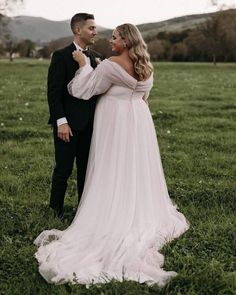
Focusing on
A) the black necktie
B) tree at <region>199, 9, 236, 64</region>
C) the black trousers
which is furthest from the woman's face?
tree at <region>199, 9, 236, 64</region>

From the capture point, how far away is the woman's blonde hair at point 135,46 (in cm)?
612

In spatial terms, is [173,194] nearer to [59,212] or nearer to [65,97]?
[59,212]

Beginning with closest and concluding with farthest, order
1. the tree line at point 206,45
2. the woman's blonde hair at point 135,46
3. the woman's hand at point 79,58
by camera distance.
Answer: the woman's blonde hair at point 135,46
the woman's hand at point 79,58
the tree line at point 206,45

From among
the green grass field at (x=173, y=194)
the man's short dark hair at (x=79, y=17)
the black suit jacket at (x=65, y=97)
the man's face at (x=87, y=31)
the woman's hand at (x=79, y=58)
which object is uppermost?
the man's short dark hair at (x=79, y=17)

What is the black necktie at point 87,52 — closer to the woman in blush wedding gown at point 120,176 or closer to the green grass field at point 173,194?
the woman in blush wedding gown at point 120,176

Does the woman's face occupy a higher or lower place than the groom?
higher

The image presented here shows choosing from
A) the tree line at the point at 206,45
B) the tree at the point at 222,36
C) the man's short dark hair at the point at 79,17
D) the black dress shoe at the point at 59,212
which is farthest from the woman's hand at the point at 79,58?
the tree at the point at 222,36

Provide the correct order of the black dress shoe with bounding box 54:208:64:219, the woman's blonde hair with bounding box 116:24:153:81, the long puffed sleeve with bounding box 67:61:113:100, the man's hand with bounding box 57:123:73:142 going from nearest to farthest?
the woman's blonde hair with bounding box 116:24:153:81 → the long puffed sleeve with bounding box 67:61:113:100 → the man's hand with bounding box 57:123:73:142 → the black dress shoe with bounding box 54:208:64:219

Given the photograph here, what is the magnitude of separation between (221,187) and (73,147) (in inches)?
118

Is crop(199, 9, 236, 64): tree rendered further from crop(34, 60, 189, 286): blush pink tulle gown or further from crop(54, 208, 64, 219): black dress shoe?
crop(34, 60, 189, 286): blush pink tulle gown

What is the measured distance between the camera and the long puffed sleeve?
6.29m

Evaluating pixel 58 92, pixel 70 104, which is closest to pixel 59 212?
pixel 70 104

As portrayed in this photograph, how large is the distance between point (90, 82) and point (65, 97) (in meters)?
0.53

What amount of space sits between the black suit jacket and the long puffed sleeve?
0.43ft
